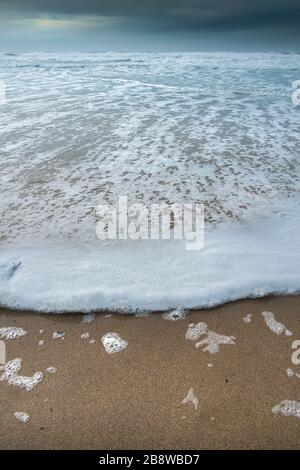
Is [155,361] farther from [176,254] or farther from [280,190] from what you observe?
[280,190]

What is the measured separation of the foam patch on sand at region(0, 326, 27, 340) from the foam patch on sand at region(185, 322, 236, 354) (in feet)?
4.20

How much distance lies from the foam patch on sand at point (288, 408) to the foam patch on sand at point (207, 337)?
0.54 m

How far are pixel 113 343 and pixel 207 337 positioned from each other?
2.35ft

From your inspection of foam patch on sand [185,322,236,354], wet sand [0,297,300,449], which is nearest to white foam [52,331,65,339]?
wet sand [0,297,300,449]

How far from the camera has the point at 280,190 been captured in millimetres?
5141

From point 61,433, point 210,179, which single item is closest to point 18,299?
point 61,433

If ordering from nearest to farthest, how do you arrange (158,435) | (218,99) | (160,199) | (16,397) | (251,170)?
(158,435) → (16,397) → (160,199) → (251,170) → (218,99)

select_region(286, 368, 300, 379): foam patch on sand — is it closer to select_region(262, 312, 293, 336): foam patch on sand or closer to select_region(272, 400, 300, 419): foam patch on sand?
select_region(272, 400, 300, 419): foam patch on sand

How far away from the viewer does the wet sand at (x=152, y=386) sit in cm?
204

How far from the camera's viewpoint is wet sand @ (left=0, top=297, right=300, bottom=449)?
6.68 ft

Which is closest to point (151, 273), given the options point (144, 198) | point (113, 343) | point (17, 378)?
point (113, 343)

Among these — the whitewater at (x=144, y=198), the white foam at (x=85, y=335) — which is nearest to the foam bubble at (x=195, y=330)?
the whitewater at (x=144, y=198)

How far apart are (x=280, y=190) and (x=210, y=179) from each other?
1.05 m

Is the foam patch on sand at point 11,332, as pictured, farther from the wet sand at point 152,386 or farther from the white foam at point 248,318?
the white foam at point 248,318
